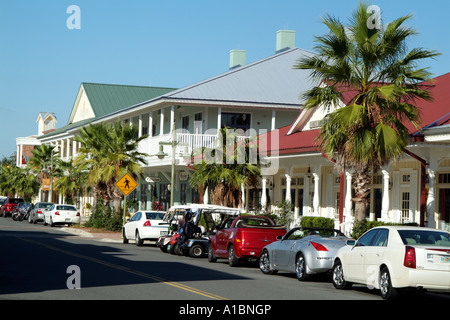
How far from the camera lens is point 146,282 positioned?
16203 millimetres

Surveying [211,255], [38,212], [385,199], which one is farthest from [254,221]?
[38,212]

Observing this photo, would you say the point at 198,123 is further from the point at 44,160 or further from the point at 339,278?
the point at 44,160

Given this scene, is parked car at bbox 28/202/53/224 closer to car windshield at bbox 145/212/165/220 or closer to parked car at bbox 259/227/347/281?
car windshield at bbox 145/212/165/220

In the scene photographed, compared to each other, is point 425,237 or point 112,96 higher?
point 112,96

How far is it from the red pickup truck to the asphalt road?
0.45 m

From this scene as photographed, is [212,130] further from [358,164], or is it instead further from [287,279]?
[287,279]

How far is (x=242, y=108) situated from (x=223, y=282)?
92.0 ft

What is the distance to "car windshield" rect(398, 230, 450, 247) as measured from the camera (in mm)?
14703

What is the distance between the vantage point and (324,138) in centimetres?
2322

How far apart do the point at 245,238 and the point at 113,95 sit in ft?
167

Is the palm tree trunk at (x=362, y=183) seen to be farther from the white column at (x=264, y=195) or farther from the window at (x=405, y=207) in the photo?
the white column at (x=264, y=195)

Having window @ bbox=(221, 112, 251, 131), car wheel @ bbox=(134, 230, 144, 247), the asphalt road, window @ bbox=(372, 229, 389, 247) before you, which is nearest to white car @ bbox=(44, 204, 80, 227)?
window @ bbox=(221, 112, 251, 131)

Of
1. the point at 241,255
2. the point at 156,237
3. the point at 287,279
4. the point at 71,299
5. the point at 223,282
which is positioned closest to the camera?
the point at 71,299
